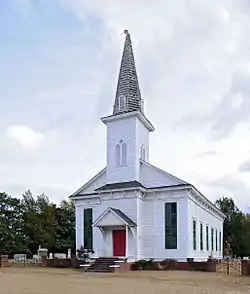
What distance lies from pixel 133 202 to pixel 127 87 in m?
9.39

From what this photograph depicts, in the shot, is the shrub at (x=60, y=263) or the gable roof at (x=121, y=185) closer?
the shrub at (x=60, y=263)

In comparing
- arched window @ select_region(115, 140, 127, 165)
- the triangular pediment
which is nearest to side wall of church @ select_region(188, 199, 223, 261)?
the triangular pediment

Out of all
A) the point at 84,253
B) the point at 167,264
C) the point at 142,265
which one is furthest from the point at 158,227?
the point at 84,253

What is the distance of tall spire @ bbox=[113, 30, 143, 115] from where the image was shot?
36938 mm

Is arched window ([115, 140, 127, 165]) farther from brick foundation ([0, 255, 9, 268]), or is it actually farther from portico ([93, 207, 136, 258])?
brick foundation ([0, 255, 9, 268])

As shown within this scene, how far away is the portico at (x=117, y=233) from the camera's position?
3328 cm

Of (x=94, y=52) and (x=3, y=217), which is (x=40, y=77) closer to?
(x=94, y=52)

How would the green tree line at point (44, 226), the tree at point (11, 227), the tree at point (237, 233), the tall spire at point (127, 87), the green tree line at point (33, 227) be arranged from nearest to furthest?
1. the tall spire at point (127, 87)
2. the tree at point (11, 227)
3. the green tree line at point (33, 227)
4. the green tree line at point (44, 226)
5. the tree at point (237, 233)

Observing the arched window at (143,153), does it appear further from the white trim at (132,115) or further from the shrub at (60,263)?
the shrub at (60,263)

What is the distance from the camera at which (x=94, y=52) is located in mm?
26609

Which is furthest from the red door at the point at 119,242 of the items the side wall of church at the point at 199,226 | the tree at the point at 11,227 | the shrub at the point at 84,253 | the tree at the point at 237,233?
the tree at the point at 237,233

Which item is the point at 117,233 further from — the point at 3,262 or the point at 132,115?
the point at 3,262

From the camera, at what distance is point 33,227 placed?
56250 millimetres

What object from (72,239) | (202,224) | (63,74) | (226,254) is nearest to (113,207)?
(202,224)
